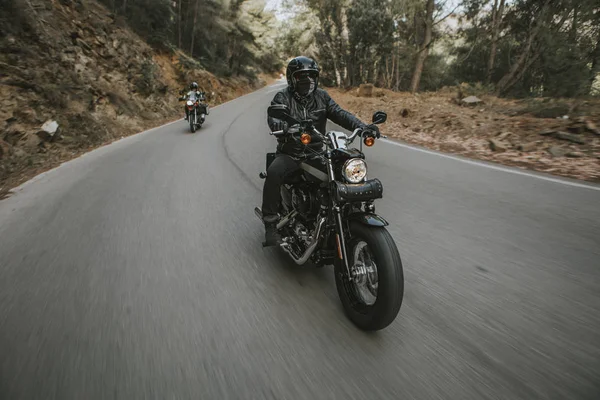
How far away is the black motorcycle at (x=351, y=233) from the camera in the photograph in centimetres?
187

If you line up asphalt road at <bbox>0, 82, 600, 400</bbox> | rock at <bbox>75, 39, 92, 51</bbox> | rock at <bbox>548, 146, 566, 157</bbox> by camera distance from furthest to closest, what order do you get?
rock at <bbox>75, 39, 92, 51</bbox> < rock at <bbox>548, 146, 566, 157</bbox> < asphalt road at <bbox>0, 82, 600, 400</bbox>

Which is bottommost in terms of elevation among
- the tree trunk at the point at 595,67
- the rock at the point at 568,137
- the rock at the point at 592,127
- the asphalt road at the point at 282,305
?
the asphalt road at the point at 282,305

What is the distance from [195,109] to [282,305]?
35.1 ft

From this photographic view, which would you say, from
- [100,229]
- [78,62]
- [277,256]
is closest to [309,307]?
[277,256]

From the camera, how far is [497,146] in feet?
22.1

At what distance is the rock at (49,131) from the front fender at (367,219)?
9.46 m

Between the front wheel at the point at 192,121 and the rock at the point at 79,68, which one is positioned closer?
the front wheel at the point at 192,121

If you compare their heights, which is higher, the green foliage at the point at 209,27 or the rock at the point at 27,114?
the green foliage at the point at 209,27

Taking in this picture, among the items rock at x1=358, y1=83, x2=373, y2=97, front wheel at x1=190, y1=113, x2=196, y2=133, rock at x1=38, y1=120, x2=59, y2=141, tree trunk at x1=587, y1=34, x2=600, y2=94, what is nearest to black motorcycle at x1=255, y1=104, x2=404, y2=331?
rock at x1=38, y1=120, x2=59, y2=141

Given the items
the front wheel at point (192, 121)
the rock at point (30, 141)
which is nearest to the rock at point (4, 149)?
the rock at point (30, 141)

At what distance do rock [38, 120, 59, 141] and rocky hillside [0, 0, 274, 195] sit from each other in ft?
0.08

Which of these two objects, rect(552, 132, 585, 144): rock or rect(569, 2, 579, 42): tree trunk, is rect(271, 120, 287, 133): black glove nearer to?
rect(552, 132, 585, 144): rock

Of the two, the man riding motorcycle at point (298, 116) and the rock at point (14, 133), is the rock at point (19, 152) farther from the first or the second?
the man riding motorcycle at point (298, 116)

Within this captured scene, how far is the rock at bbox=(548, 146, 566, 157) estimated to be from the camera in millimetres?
5855
